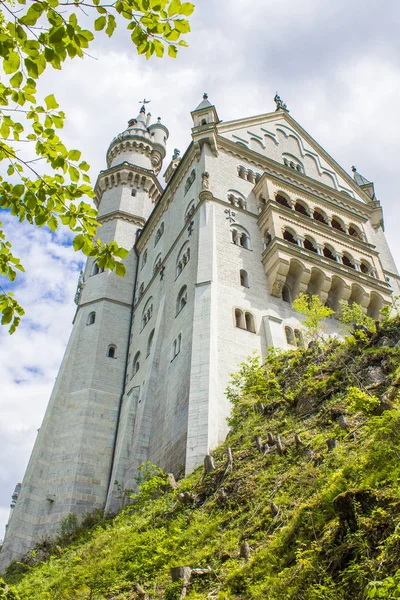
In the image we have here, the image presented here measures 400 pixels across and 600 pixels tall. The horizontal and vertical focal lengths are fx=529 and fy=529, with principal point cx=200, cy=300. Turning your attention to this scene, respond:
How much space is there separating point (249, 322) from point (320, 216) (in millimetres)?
11078

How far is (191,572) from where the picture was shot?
8703mm

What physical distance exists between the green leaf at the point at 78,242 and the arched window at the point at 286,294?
2050 centimetres

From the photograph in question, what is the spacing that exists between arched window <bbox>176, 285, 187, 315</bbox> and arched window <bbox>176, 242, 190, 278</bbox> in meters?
1.74

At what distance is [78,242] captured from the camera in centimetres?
602

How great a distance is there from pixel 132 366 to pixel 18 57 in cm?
2559

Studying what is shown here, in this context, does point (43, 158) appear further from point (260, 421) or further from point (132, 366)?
point (132, 366)

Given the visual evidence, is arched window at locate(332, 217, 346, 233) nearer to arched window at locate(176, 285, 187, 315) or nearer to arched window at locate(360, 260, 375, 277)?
arched window at locate(360, 260, 375, 277)

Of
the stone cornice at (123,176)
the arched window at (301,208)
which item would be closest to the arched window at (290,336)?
the arched window at (301,208)

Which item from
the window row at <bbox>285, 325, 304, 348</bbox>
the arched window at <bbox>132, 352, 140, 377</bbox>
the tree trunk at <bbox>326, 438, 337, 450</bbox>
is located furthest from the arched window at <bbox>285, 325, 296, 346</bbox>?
the tree trunk at <bbox>326, 438, 337, 450</bbox>

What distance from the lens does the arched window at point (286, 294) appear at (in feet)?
84.9

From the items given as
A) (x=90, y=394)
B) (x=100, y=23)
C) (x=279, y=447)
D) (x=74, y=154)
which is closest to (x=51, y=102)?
(x=74, y=154)

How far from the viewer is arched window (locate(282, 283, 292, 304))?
25.9 metres

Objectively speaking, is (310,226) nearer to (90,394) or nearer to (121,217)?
(90,394)

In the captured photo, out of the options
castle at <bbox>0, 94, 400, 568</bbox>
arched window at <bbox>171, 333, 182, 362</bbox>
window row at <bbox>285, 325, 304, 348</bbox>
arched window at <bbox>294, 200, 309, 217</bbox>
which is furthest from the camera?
arched window at <bbox>294, 200, 309, 217</bbox>
